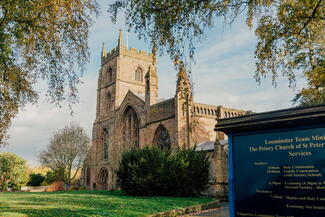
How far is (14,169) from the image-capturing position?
1650 inches

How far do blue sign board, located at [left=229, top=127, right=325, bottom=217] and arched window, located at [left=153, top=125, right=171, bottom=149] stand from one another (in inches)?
1008

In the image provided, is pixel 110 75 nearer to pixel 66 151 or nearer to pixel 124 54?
pixel 124 54

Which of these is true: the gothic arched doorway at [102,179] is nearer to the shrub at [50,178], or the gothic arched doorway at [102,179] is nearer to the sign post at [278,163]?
the shrub at [50,178]

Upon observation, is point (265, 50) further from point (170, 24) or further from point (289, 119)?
point (289, 119)

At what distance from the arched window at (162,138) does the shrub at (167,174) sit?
38.6ft

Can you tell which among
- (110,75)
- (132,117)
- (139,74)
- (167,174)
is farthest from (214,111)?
(110,75)

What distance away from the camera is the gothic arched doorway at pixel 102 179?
43375 millimetres

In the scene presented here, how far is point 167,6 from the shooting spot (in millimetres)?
6383

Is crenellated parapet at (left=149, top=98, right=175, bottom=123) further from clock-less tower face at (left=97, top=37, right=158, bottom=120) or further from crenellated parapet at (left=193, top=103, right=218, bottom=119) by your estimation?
clock-less tower face at (left=97, top=37, right=158, bottom=120)

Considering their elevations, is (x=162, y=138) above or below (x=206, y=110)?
below

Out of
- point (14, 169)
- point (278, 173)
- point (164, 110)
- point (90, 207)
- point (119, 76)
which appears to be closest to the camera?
point (278, 173)

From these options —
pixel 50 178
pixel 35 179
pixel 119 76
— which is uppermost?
pixel 119 76

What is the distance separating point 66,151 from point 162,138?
19.5 meters

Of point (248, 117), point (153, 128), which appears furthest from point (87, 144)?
point (248, 117)
